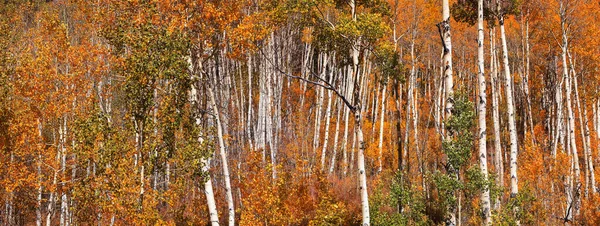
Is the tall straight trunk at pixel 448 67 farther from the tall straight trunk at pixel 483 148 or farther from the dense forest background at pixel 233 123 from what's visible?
the tall straight trunk at pixel 483 148

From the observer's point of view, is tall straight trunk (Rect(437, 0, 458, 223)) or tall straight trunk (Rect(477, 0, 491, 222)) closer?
tall straight trunk (Rect(437, 0, 458, 223))

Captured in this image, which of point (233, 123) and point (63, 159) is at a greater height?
point (233, 123)

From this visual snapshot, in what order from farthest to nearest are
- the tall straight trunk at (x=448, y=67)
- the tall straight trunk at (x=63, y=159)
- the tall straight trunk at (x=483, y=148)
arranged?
1. the tall straight trunk at (x=63, y=159)
2. the tall straight trunk at (x=483, y=148)
3. the tall straight trunk at (x=448, y=67)

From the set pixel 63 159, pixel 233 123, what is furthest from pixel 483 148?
pixel 63 159

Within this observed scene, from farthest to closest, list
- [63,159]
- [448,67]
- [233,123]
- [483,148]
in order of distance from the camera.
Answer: [233,123] < [63,159] < [483,148] < [448,67]

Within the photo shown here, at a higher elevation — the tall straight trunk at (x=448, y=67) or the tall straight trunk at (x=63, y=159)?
the tall straight trunk at (x=448, y=67)

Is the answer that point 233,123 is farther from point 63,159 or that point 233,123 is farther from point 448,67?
point 448,67

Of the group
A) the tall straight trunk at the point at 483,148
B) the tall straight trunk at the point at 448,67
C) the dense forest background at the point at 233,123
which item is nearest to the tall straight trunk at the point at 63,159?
the dense forest background at the point at 233,123

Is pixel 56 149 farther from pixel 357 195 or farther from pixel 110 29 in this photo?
pixel 357 195

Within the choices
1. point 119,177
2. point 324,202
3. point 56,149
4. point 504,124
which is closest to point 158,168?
point 119,177

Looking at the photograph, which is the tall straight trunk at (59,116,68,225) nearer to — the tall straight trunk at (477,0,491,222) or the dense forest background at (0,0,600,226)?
the dense forest background at (0,0,600,226)

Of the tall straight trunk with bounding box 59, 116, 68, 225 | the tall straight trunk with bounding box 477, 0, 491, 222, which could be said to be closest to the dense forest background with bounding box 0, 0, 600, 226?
the tall straight trunk with bounding box 477, 0, 491, 222

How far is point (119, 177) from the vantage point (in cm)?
892

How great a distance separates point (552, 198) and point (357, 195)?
7368 millimetres
